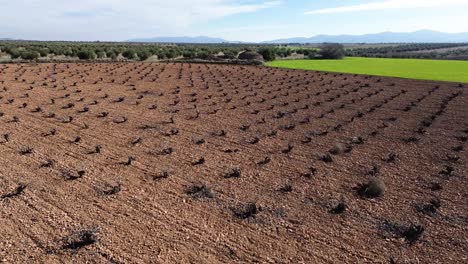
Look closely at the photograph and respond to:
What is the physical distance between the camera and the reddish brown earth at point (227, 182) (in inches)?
361

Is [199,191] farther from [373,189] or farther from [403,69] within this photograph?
A: [403,69]

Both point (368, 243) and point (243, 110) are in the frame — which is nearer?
point (368, 243)

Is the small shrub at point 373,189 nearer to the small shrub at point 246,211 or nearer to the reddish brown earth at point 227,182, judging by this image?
the reddish brown earth at point 227,182

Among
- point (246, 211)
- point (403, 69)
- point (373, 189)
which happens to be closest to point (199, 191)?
point (246, 211)

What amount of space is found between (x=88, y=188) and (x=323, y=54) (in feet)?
273

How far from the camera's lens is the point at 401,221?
1050 cm

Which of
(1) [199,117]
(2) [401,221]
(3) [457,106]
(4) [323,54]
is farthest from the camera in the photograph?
(4) [323,54]

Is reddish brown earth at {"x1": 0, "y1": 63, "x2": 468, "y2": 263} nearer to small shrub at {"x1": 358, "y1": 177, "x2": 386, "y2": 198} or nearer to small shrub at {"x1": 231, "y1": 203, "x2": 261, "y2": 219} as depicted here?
small shrub at {"x1": 231, "y1": 203, "x2": 261, "y2": 219}

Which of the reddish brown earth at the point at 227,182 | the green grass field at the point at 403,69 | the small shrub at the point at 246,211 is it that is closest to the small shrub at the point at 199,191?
the reddish brown earth at the point at 227,182

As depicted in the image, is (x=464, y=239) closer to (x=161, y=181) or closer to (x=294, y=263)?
(x=294, y=263)

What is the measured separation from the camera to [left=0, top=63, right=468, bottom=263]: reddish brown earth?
9164mm

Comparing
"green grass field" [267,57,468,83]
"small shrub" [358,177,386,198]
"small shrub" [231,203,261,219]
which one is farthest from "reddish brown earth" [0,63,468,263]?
"green grass field" [267,57,468,83]

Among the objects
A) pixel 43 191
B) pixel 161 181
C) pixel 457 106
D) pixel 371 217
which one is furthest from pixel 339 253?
pixel 457 106

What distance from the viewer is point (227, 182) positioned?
12.9m
